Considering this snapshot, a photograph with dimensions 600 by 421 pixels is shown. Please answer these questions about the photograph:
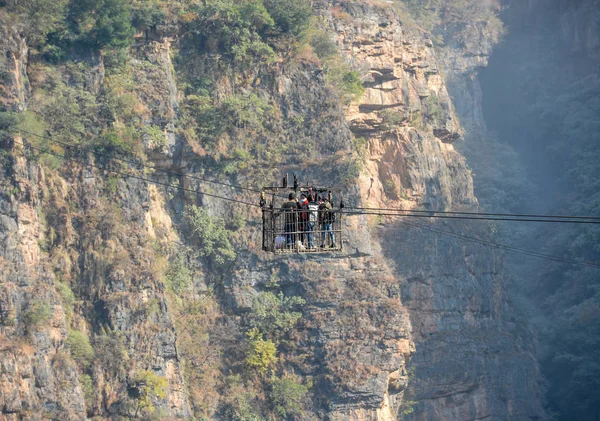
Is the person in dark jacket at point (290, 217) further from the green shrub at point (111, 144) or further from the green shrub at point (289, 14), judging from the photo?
the green shrub at point (289, 14)

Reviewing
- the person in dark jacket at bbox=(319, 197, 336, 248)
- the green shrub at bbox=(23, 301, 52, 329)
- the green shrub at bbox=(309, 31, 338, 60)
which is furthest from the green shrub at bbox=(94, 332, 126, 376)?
the green shrub at bbox=(309, 31, 338, 60)

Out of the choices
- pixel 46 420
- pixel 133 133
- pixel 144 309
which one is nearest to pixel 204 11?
pixel 133 133

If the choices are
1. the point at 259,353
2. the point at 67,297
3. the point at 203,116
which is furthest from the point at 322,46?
the point at 67,297

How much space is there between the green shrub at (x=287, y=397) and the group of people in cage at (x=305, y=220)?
17.6 meters

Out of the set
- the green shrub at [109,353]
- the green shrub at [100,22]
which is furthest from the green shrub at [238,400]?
the green shrub at [100,22]

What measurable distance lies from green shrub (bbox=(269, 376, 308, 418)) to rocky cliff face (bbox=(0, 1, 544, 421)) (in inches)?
21.3

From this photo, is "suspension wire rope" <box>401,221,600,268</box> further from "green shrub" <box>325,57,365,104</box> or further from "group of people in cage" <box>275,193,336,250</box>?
"group of people in cage" <box>275,193,336,250</box>

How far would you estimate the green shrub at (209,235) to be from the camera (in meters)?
52.2

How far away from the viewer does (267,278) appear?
5297 cm

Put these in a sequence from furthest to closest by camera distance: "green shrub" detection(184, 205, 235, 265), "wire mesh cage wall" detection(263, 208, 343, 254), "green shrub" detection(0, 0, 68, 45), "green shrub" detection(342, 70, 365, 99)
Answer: "green shrub" detection(342, 70, 365, 99) → "green shrub" detection(184, 205, 235, 265) → "green shrub" detection(0, 0, 68, 45) → "wire mesh cage wall" detection(263, 208, 343, 254)

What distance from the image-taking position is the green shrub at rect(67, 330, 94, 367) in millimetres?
46719

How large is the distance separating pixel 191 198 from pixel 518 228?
26.5 m

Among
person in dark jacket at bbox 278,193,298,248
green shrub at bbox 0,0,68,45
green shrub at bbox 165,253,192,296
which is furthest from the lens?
green shrub at bbox 165,253,192,296

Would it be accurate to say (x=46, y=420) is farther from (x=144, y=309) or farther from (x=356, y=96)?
(x=356, y=96)
